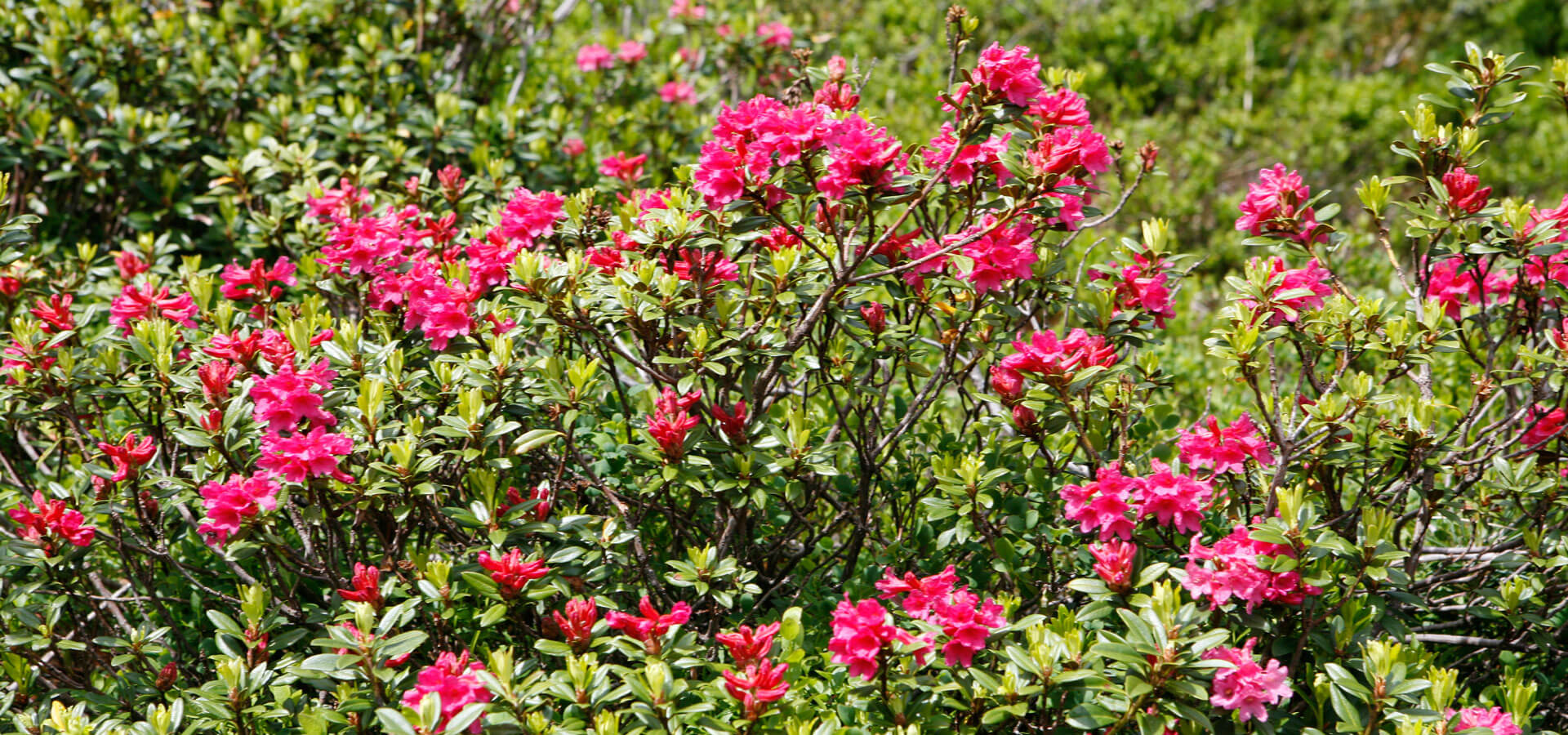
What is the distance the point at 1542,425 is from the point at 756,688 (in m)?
2.10

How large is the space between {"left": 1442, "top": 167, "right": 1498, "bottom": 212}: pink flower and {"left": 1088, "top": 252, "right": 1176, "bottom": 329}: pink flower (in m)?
0.63

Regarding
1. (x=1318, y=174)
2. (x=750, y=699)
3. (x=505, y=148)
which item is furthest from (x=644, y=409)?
(x=1318, y=174)

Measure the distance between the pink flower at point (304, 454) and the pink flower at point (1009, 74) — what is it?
1.44 m

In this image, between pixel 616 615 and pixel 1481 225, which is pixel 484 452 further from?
pixel 1481 225

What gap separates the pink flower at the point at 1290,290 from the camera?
2.59 meters

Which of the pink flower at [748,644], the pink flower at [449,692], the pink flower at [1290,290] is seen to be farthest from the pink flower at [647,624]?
the pink flower at [1290,290]

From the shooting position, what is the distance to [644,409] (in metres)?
3.12

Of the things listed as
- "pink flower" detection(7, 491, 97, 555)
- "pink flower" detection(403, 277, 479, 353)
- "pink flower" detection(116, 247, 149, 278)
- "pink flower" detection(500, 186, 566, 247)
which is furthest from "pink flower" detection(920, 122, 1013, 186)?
"pink flower" detection(116, 247, 149, 278)

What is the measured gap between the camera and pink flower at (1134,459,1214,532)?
2.36m

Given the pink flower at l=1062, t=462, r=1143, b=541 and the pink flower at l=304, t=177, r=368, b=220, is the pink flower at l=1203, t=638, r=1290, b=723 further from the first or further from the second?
the pink flower at l=304, t=177, r=368, b=220

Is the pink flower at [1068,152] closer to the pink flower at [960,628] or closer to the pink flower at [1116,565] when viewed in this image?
the pink flower at [1116,565]

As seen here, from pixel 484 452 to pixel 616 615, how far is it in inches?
20.9

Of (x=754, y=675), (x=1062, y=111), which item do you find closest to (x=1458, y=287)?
(x=1062, y=111)

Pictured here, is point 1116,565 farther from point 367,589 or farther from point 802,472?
point 367,589
